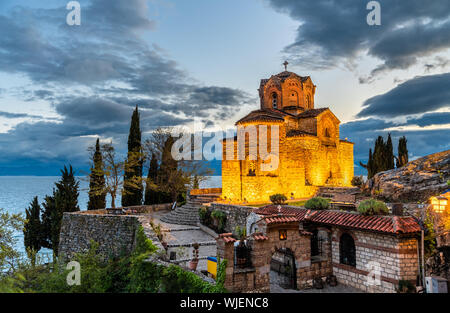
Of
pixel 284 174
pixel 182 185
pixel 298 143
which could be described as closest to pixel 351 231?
pixel 284 174

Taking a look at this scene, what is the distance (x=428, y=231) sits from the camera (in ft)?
32.0

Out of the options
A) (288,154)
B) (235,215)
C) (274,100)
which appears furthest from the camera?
(274,100)

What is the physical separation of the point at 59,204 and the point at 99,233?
9675 millimetres

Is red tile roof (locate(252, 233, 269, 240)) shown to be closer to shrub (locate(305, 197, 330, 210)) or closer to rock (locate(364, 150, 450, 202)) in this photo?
shrub (locate(305, 197, 330, 210))

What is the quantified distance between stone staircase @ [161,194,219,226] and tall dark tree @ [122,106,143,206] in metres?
6.17

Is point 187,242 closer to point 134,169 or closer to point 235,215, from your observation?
point 235,215

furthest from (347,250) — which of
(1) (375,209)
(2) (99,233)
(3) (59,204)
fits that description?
(3) (59,204)

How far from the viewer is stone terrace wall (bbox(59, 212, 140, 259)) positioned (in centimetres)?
1484

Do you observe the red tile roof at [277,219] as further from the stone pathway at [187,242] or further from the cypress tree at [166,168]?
the cypress tree at [166,168]

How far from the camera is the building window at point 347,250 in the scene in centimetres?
Result: 1140

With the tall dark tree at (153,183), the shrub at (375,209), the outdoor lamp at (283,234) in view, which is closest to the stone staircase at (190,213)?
the tall dark tree at (153,183)

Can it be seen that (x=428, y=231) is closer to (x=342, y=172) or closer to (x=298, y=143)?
(x=298, y=143)

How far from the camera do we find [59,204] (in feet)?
73.7

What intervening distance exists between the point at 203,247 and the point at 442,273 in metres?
10.6
